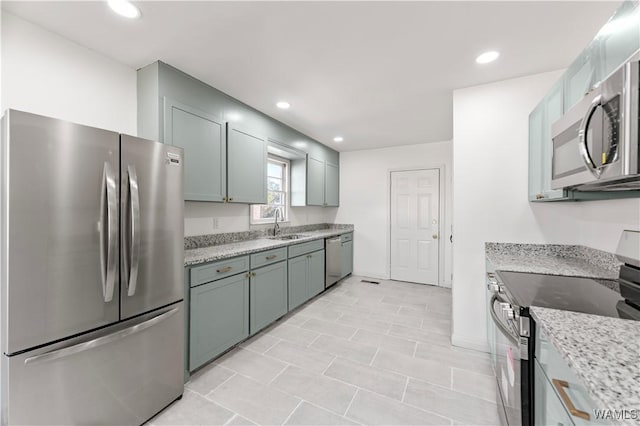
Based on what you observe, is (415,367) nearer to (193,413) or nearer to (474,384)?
(474,384)

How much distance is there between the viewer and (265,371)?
2082mm

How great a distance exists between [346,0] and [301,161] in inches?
110

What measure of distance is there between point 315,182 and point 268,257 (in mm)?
2012

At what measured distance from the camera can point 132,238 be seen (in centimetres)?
145

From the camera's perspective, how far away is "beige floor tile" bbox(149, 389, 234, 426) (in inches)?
62.3

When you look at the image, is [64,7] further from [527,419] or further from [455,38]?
[527,419]

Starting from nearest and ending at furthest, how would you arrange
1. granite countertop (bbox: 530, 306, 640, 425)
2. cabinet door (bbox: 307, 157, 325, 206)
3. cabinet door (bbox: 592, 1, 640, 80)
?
granite countertop (bbox: 530, 306, 640, 425), cabinet door (bbox: 592, 1, 640, 80), cabinet door (bbox: 307, 157, 325, 206)

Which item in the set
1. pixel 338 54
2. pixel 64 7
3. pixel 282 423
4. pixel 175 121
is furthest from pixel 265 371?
pixel 64 7

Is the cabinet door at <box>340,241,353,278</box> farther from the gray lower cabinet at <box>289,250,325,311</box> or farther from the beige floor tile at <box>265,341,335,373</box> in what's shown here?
the beige floor tile at <box>265,341,335,373</box>

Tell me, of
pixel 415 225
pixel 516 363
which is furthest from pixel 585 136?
pixel 415 225

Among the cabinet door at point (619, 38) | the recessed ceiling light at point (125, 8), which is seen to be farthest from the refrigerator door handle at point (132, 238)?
the cabinet door at point (619, 38)

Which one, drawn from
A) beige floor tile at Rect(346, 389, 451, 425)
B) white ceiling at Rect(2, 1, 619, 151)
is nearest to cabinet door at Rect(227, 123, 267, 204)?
white ceiling at Rect(2, 1, 619, 151)

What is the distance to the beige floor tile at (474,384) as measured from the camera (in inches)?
71.5

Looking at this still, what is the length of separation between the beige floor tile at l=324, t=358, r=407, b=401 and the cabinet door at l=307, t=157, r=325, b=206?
2.57 metres
